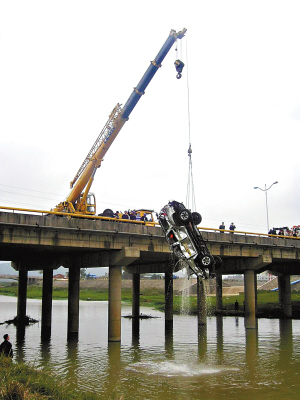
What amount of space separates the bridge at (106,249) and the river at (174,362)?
3.06m

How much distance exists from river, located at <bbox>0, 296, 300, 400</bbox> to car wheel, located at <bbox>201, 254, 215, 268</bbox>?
522 centimetres

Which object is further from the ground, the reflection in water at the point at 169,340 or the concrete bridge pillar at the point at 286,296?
the concrete bridge pillar at the point at 286,296

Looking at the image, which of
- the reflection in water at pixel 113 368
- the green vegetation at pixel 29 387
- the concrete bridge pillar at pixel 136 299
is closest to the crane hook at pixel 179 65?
the reflection in water at pixel 113 368

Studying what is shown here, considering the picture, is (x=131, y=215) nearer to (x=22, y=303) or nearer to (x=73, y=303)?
(x=73, y=303)

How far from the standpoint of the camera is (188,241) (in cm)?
2819

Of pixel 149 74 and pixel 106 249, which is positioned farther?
pixel 149 74

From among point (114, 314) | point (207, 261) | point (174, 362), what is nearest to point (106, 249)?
point (114, 314)

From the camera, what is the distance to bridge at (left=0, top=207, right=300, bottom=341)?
28250 millimetres

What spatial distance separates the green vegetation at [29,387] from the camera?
1141cm

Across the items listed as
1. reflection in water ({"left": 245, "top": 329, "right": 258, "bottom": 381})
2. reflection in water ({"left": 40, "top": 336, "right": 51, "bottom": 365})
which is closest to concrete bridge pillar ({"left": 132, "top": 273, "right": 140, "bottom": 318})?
reflection in water ({"left": 245, "top": 329, "right": 258, "bottom": 381})

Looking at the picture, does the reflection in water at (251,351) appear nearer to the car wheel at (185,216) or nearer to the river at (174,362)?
the river at (174,362)

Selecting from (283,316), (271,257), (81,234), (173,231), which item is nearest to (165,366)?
(173,231)

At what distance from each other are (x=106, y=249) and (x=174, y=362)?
1023cm

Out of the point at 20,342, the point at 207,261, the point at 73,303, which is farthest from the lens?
the point at 73,303
